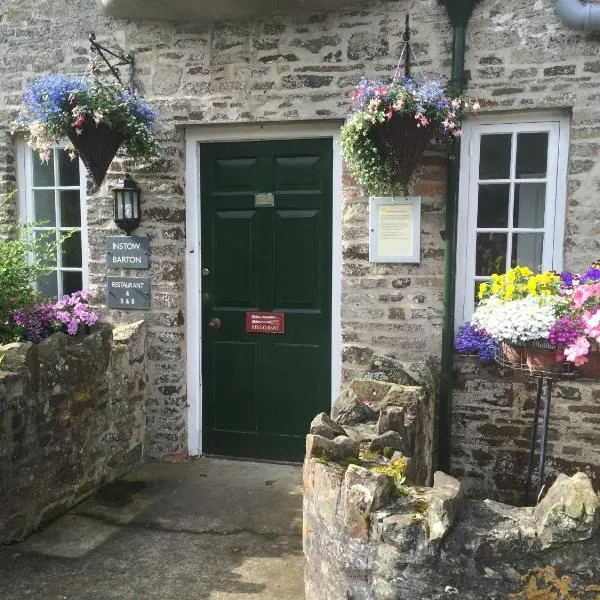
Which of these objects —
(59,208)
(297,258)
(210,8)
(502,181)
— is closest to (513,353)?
(502,181)

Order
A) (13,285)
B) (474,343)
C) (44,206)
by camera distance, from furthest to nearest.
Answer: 1. (44,206)
2. (474,343)
3. (13,285)

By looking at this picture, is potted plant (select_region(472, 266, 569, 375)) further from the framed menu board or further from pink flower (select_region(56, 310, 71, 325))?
pink flower (select_region(56, 310, 71, 325))

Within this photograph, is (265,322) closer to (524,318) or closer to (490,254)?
(490,254)

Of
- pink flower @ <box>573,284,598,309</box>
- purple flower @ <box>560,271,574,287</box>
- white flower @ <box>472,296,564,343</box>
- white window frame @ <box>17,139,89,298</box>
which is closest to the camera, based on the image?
pink flower @ <box>573,284,598,309</box>

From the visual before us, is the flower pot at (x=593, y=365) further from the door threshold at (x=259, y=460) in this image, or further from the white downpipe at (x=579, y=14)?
the door threshold at (x=259, y=460)

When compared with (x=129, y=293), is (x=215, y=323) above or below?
below

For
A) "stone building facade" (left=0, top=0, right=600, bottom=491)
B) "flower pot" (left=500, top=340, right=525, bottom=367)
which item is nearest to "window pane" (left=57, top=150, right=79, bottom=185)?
"stone building facade" (left=0, top=0, right=600, bottom=491)

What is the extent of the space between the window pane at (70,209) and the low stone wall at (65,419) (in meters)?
1.09

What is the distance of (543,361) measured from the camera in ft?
10.4

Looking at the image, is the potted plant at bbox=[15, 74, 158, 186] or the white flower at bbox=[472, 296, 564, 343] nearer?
the white flower at bbox=[472, 296, 564, 343]

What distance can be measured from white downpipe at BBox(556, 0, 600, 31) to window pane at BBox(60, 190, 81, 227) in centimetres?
391

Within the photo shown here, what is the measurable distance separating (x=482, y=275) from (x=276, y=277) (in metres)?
1.53

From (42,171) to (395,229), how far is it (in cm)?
309

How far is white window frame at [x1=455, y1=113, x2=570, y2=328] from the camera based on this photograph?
4344 millimetres
